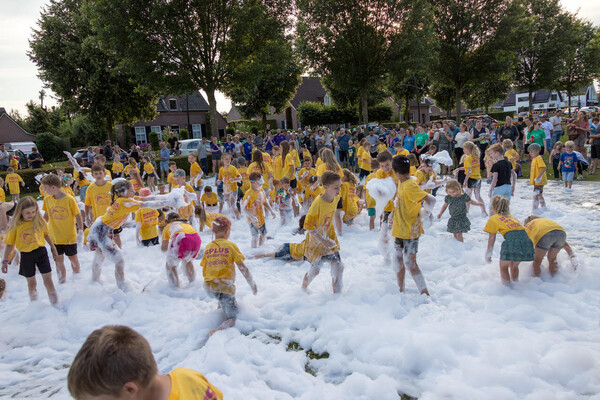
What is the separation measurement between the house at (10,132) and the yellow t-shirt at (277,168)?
160 ft

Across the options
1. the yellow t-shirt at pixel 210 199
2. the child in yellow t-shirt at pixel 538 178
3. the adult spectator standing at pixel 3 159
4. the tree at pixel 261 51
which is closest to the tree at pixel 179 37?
the tree at pixel 261 51

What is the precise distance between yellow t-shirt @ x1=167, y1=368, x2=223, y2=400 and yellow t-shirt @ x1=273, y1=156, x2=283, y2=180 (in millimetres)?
9882

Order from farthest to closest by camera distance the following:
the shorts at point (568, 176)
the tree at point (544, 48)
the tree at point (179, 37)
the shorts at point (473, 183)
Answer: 1. the tree at point (544, 48)
2. the tree at point (179, 37)
3. the shorts at point (568, 176)
4. the shorts at point (473, 183)

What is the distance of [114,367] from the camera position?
5.24 ft

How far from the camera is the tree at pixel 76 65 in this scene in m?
26.2

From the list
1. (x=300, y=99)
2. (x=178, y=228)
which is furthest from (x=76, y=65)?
(x=300, y=99)

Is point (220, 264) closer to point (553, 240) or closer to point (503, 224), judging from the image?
point (503, 224)

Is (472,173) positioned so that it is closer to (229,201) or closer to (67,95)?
(229,201)

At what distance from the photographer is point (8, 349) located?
4.98 m

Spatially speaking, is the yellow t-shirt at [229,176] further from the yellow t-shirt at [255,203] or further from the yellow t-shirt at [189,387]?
the yellow t-shirt at [189,387]

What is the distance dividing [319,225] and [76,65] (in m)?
27.9

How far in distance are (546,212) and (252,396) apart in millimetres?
8533

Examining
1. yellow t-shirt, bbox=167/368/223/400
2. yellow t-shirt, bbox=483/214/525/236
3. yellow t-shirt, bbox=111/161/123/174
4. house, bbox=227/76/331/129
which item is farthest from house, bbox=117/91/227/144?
yellow t-shirt, bbox=167/368/223/400

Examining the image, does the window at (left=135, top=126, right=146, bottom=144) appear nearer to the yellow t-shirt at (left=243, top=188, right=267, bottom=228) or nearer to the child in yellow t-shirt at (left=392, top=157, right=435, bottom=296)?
the yellow t-shirt at (left=243, top=188, right=267, bottom=228)
